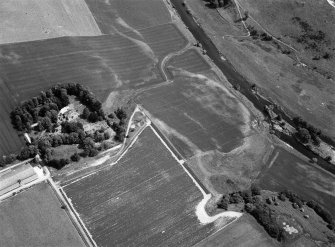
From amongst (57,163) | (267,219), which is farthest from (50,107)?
(267,219)

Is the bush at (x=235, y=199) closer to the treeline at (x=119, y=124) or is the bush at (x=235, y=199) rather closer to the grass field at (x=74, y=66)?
the treeline at (x=119, y=124)

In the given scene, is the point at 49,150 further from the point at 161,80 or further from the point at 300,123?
the point at 300,123

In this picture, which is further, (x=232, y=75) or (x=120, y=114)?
(x=232, y=75)

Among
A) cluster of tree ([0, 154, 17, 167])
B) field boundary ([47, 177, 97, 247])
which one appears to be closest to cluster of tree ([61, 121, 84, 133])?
cluster of tree ([0, 154, 17, 167])

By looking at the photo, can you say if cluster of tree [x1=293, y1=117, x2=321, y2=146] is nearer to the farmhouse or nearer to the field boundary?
the field boundary

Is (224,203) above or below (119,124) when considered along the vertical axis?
below

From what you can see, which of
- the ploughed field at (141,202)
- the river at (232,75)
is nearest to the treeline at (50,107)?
the ploughed field at (141,202)

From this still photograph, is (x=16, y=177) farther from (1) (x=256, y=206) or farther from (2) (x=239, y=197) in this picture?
(1) (x=256, y=206)
